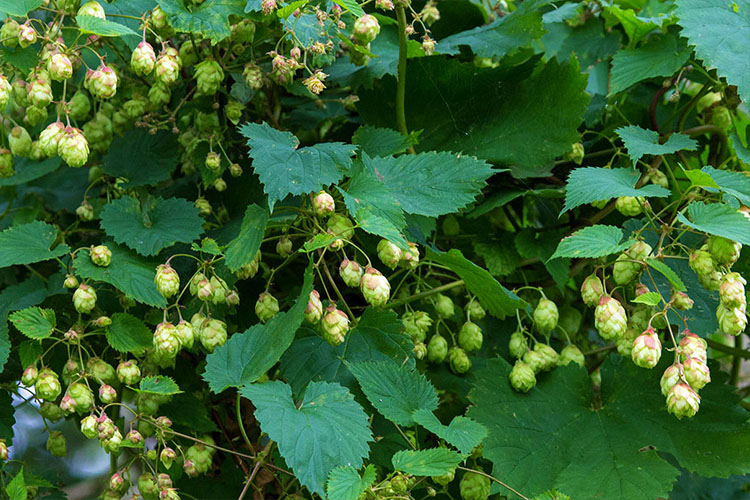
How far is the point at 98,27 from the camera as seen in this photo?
1121 millimetres

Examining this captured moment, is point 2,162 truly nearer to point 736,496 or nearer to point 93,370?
point 93,370

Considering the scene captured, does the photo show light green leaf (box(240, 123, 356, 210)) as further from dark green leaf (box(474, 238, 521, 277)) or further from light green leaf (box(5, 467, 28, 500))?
light green leaf (box(5, 467, 28, 500))

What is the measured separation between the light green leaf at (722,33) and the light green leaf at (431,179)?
1.49 feet

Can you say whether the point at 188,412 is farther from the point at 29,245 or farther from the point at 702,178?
the point at 702,178

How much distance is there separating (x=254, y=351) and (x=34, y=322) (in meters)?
0.38

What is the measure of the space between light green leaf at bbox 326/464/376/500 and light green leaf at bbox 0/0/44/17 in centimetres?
86

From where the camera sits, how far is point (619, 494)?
1.24 metres

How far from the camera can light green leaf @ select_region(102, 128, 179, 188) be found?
4.89 ft

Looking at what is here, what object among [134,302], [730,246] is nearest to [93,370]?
[134,302]

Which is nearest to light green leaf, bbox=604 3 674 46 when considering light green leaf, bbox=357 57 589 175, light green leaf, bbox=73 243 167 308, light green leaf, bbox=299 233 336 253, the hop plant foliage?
the hop plant foliage

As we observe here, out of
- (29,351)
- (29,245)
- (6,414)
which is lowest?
(6,414)

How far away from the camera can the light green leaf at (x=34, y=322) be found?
1.21 meters

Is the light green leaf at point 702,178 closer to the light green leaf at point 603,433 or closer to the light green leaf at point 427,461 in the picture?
the light green leaf at point 603,433

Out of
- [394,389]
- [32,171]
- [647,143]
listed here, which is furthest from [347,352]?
[32,171]
